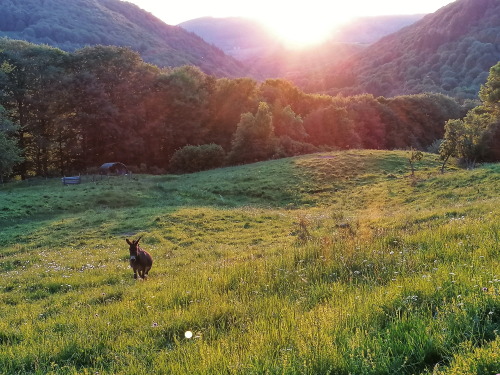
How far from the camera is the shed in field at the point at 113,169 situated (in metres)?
63.1

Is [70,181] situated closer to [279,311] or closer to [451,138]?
[451,138]

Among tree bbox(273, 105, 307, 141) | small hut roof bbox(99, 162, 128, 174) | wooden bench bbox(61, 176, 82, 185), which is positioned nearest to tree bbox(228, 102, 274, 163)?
tree bbox(273, 105, 307, 141)

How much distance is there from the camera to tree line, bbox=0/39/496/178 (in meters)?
65.6

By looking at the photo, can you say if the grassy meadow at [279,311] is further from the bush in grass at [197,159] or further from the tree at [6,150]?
the bush in grass at [197,159]

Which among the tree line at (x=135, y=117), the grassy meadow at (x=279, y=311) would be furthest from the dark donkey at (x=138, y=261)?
the tree line at (x=135, y=117)

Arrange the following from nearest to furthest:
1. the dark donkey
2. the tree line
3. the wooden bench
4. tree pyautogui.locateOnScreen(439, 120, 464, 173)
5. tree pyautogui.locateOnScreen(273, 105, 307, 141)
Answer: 1. the dark donkey
2. tree pyautogui.locateOnScreen(439, 120, 464, 173)
3. the wooden bench
4. the tree line
5. tree pyautogui.locateOnScreen(273, 105, 307, 141)

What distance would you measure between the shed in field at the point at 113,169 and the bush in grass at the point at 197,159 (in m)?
10.3

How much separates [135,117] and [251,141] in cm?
2473

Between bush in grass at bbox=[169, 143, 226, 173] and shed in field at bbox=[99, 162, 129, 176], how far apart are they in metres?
10.3

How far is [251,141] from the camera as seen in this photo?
71750mm

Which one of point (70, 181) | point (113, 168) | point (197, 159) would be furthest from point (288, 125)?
point (70, 181)

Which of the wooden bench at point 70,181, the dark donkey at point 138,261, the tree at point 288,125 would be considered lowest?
the wooden bench at point 70,181

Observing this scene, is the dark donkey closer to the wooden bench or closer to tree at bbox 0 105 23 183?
the wooden bench

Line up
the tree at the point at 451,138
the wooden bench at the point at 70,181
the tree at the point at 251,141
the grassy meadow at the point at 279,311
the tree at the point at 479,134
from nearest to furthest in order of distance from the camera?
the grassy meadow at the point at 279,311
the tree at the point at 451,138
the tree at the point at 479,134
the wooden bench at the point at 70,181
the tree at the point at 251,141
